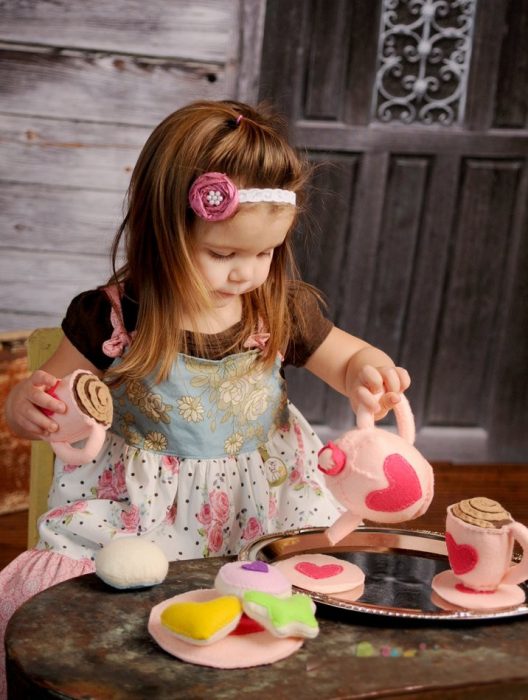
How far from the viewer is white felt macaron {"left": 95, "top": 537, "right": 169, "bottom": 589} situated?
0.99 meters

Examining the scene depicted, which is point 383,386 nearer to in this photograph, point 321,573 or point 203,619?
point 321,573

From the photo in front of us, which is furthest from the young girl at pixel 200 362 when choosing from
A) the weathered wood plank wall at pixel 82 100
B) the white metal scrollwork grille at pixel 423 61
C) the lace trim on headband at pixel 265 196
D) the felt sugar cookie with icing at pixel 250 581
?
the white metal scrollwork grille at pixel 423 61

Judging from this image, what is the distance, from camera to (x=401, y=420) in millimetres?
1167

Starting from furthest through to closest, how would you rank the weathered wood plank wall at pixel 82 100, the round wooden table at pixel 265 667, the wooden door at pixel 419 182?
the wooden door at pixel 419 182 < the weathered wood plank wall at pixel 82 100 < the round wooden table at pixel 265 667

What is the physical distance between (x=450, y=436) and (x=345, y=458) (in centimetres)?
200

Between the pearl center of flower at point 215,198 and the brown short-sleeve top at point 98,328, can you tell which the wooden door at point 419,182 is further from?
the pearl center of flower at point 215,198

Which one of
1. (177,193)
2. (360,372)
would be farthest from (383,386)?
(177,193)

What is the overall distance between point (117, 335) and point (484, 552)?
0.58 meters

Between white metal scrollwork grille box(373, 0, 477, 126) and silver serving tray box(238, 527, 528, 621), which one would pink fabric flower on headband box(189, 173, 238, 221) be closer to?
silver serving tray box(238, 527, 528, 621)

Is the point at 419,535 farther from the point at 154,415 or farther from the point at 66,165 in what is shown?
the point at 66,165

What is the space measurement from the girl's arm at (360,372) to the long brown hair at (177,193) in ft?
0.51

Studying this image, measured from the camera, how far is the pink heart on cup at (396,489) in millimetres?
1025

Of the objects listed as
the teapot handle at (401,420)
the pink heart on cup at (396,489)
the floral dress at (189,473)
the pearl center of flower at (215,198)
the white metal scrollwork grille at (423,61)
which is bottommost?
the floral dress at (189,473)

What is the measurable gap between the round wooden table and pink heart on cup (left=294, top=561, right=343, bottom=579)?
0.08 metres
